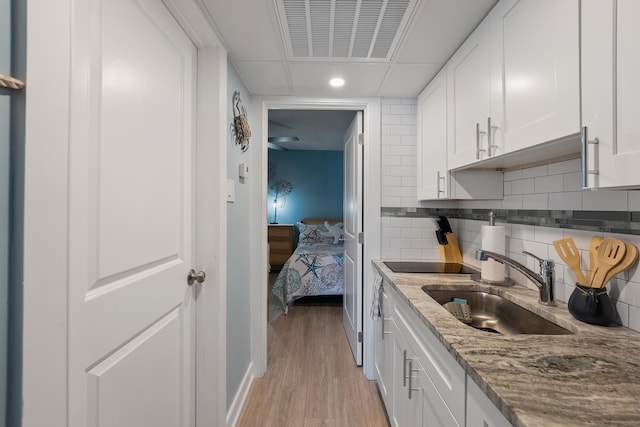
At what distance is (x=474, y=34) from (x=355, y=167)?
46.2 inches

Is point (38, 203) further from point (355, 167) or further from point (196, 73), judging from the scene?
point (355, 167)

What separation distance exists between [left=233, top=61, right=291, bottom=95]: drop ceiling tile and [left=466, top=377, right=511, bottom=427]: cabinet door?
1760 mm

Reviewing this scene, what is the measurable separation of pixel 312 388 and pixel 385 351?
66cm

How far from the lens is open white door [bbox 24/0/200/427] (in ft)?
2.24

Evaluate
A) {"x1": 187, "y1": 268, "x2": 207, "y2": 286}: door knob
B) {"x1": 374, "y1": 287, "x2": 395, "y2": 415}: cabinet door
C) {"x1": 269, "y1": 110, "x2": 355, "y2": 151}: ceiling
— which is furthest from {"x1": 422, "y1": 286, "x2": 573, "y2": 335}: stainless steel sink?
{"x1": 269, "y1": 110, "x2": 355, "y2": 151}: ceiling

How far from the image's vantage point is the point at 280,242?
5.59 meters

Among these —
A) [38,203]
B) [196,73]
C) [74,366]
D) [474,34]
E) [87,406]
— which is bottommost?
[87,406]

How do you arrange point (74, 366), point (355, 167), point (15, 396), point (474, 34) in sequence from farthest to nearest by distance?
point (355, 167), point (474, 34), point (74, 366), point (15, 396)

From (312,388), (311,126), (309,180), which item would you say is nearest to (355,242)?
(312,388)

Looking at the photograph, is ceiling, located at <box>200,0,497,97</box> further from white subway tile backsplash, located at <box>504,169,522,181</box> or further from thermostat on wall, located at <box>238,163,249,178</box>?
white subway tile backsplash, located at <box>504,169,522,181</box>

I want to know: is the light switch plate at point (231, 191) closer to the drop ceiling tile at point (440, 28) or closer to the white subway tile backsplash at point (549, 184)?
the drop ceiling tile at point (440, 28)

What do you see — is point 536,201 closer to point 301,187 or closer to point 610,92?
point 610,92

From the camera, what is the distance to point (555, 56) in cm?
89

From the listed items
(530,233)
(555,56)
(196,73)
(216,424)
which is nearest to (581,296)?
(530,233)
